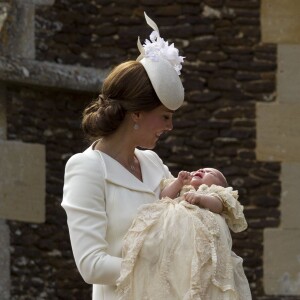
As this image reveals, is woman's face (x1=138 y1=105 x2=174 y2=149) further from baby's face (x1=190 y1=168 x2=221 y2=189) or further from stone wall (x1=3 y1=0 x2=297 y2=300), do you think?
stone wall (x1=3 y1=0 x2=297 y2=300)

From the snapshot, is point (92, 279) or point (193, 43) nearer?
point (92, 279)

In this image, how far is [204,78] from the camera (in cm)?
959

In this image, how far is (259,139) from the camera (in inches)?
379

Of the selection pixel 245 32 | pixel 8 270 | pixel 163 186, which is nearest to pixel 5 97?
pixel 8 270

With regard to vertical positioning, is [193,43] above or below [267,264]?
above

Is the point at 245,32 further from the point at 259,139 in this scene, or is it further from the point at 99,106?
the point at 99,106

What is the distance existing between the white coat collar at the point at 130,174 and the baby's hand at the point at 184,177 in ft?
0.25

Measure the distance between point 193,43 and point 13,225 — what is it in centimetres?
168

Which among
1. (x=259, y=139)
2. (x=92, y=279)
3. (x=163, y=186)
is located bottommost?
(x=92, y=279)

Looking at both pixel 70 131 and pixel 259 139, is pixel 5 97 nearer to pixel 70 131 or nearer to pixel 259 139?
pixel 70 131

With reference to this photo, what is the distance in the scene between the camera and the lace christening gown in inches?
193

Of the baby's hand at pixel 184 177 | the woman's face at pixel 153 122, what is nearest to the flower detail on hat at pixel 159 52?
the woman's face at pixel 153 122

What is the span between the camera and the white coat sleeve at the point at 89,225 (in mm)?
4887

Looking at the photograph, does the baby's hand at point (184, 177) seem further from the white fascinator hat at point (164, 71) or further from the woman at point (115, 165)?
the white fascinator hat at point (164, 71)
